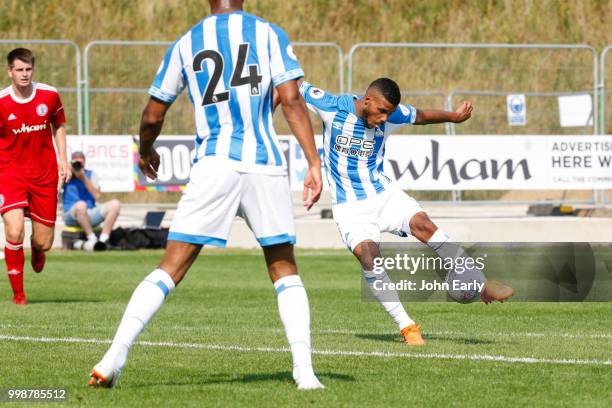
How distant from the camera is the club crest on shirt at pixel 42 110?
12.4m

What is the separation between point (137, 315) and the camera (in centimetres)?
687

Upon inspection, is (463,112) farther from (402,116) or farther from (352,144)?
(352,144)

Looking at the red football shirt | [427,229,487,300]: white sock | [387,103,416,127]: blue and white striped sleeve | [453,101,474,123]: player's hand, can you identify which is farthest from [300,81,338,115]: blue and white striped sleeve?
the red football shirt

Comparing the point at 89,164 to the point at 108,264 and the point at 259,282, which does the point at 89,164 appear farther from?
the point at 259,282

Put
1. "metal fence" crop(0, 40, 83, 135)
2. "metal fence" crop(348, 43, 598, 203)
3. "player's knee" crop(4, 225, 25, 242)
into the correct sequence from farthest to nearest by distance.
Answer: "metal fence" crop(348, 43, 598, 203) → "metal fence" crop(0, 40, 83, 135) → "player's knee" crop(4, 225, 25, 242)

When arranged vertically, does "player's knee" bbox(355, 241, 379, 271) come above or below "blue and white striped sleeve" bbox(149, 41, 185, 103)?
below

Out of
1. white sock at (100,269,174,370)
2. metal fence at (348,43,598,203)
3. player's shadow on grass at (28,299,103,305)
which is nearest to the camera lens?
white sock at (100,269,174,370)

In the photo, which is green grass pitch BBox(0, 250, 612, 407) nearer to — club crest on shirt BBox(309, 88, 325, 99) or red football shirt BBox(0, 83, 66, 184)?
red football shirt BBox(0, 83, 66, 184)

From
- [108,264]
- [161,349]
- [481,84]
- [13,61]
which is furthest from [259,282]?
[481,84]

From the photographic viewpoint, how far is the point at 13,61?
1204 cm

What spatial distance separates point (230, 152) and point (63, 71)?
18.1 meters

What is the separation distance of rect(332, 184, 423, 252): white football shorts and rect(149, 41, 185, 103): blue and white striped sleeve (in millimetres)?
3398

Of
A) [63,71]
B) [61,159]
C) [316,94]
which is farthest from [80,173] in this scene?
[316,94]

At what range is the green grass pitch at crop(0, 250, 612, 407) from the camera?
7008 mm
